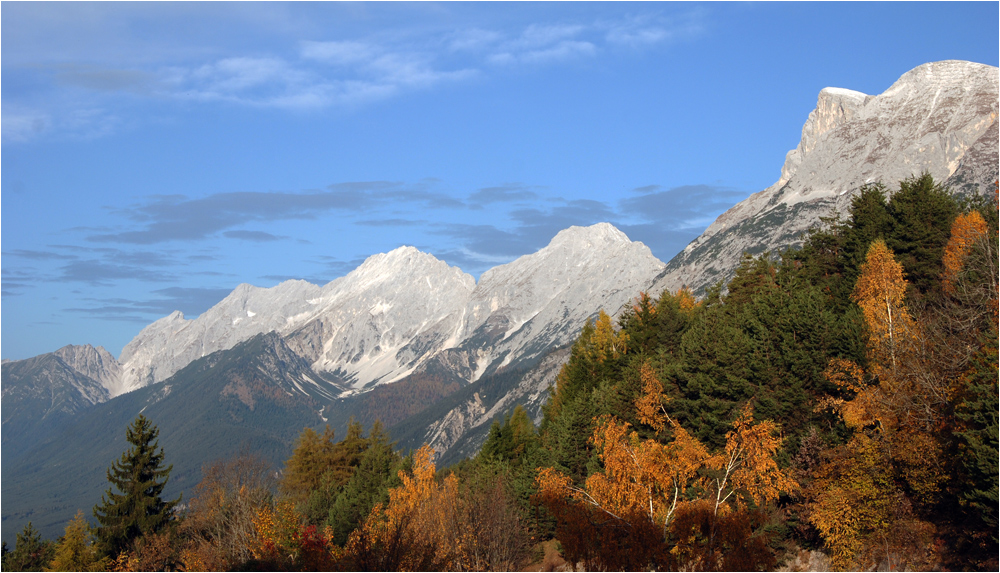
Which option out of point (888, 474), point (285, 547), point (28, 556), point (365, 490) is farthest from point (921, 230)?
point (28, 556)

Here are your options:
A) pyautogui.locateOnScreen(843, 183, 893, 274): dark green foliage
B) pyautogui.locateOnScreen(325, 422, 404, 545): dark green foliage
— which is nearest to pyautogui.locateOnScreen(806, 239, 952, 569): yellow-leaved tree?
pyautogui.locateOnScreen(843, 183, 893, 274): dark green foliage

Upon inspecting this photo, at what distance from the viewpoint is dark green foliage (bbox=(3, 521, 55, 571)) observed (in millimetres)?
105938

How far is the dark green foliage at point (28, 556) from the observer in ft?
348

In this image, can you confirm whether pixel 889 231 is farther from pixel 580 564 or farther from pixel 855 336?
pixel 580 564

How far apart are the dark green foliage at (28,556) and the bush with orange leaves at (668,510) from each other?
3715 inches

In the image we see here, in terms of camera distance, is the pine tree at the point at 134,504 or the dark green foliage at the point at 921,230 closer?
the dark green foliage at the point at 921,230

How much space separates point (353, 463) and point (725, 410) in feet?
218

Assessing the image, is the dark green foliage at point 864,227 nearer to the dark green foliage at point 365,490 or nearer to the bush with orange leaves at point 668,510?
the bush with orange leaves at point 668,510

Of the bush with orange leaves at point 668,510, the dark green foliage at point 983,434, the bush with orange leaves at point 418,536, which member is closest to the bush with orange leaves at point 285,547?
the bush with orange leaves at point 418,536

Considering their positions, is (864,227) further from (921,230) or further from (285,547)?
(285,547)

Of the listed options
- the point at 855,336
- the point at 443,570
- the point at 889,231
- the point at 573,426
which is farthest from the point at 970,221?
the point at 443,570

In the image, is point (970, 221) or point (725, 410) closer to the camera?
point (725, 410)

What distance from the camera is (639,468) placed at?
120ft

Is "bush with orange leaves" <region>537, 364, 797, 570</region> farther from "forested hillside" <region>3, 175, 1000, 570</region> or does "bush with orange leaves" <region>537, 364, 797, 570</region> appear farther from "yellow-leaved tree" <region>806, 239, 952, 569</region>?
"yellow-leaved tree" <region>806, 239, 952, 569</region>
